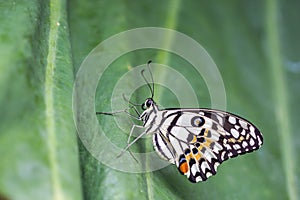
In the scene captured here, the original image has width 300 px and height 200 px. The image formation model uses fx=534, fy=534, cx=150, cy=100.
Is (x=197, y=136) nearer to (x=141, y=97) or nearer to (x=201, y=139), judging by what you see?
(x=201, y=139)

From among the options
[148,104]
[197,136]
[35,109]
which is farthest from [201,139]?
[35,109]

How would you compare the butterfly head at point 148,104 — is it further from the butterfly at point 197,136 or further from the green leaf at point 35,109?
the green leaf at point 35,109

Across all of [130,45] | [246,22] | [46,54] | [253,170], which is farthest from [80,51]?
[246,22]

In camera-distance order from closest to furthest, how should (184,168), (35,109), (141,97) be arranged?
(35,109), (184,168), (141,97)

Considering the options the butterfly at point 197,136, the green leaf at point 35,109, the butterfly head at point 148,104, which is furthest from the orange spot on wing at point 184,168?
the green leaf at point 35,109

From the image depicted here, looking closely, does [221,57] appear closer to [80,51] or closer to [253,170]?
[253,170]
